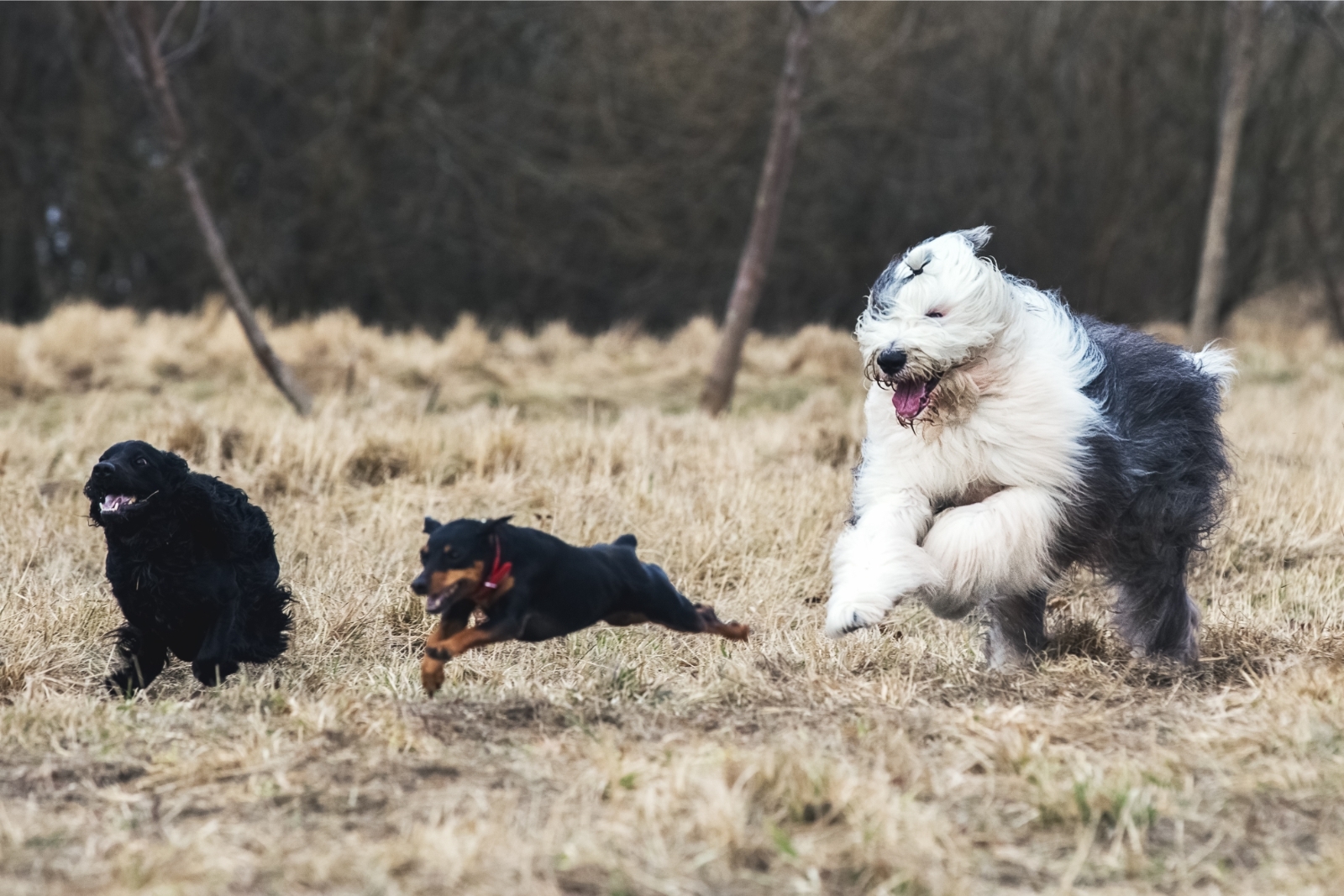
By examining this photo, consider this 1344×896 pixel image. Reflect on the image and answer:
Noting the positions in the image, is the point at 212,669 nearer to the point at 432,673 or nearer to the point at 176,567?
the point at 176,567

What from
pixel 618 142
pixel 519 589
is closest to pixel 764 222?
pixel 519 589

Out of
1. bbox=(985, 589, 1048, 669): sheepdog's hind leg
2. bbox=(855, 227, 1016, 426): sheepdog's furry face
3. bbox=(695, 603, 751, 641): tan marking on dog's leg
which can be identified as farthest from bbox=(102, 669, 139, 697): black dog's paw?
bbox=(985, 589, 1048, 669): sheepdog's hind leg

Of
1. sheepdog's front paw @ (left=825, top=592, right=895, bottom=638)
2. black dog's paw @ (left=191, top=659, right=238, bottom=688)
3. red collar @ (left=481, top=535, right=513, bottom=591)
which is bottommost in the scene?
black dog's paw @ (left=191, top=659, right=238, bottom=688)

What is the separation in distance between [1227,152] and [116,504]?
1045 centimetres

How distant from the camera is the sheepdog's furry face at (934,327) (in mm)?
3893

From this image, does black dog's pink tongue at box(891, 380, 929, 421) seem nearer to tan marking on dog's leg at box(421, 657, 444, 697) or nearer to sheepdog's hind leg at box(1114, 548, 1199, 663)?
sheepdog's hind leg at box(1114, 548, 1199, 663)

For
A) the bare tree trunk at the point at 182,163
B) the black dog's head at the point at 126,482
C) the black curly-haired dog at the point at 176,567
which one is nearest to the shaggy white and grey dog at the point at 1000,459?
the black curly-haired dog at the point at 176,567

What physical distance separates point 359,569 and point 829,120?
14249 millimetres

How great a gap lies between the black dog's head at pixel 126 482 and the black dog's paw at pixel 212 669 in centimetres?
45

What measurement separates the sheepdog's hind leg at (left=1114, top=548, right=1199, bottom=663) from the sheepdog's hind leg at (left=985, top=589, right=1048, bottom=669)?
10.2 inches

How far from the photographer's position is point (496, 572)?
11.2 ft

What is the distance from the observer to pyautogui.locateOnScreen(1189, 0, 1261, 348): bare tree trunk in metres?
11.5

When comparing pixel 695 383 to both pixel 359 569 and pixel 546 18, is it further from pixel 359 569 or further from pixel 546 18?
→ pixel 546 18

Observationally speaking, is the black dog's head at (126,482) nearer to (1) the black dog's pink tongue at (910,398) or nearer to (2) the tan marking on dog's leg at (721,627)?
(2) the tan marking on dog's leg at (721,627)
